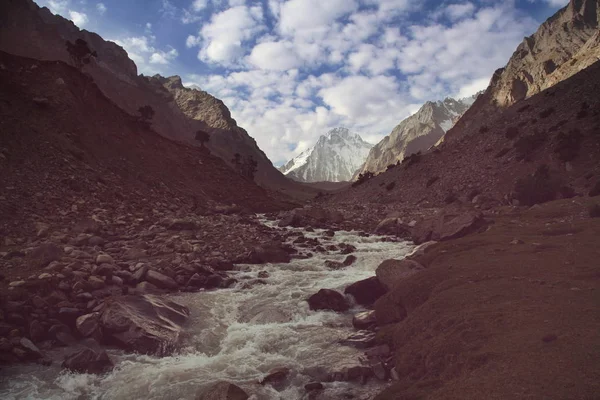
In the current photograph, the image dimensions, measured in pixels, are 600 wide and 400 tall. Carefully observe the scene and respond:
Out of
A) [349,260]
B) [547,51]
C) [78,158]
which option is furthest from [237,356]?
[547,51]

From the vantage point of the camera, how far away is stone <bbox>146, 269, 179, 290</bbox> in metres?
15.2

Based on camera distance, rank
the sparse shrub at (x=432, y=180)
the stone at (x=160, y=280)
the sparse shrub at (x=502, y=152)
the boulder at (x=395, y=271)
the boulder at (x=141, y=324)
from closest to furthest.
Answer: the boulder at (x=141, y=324), the boulder at (x=395, y=271), the stone at (x=160, y=280), the sparse shrub at (x=502, y=152), the sparse shrub at (x=432, y=180)

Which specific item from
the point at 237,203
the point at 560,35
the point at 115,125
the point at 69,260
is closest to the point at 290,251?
the point at 69,260

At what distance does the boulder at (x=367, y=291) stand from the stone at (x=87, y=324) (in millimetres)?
9198

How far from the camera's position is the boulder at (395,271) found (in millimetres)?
14273

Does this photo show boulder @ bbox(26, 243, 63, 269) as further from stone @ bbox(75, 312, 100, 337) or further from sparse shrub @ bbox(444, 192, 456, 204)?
sparse shrub @ bbox(444, 192, 456, 204)

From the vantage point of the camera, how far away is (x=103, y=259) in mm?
15609

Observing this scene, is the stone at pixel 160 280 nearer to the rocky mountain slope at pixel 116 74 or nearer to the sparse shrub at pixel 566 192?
the sparse shrub at pixel 566 192

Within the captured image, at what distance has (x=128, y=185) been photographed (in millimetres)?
29609

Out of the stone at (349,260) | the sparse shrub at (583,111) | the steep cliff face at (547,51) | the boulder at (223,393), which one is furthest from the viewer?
the steep cliff face at (547,51)

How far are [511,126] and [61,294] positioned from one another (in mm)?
48931

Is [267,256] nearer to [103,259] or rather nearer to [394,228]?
[103,259]

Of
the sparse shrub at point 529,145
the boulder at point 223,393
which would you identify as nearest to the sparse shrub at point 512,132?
the sparse shrub at point 529,145

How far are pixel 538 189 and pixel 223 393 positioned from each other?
27.5 meters
